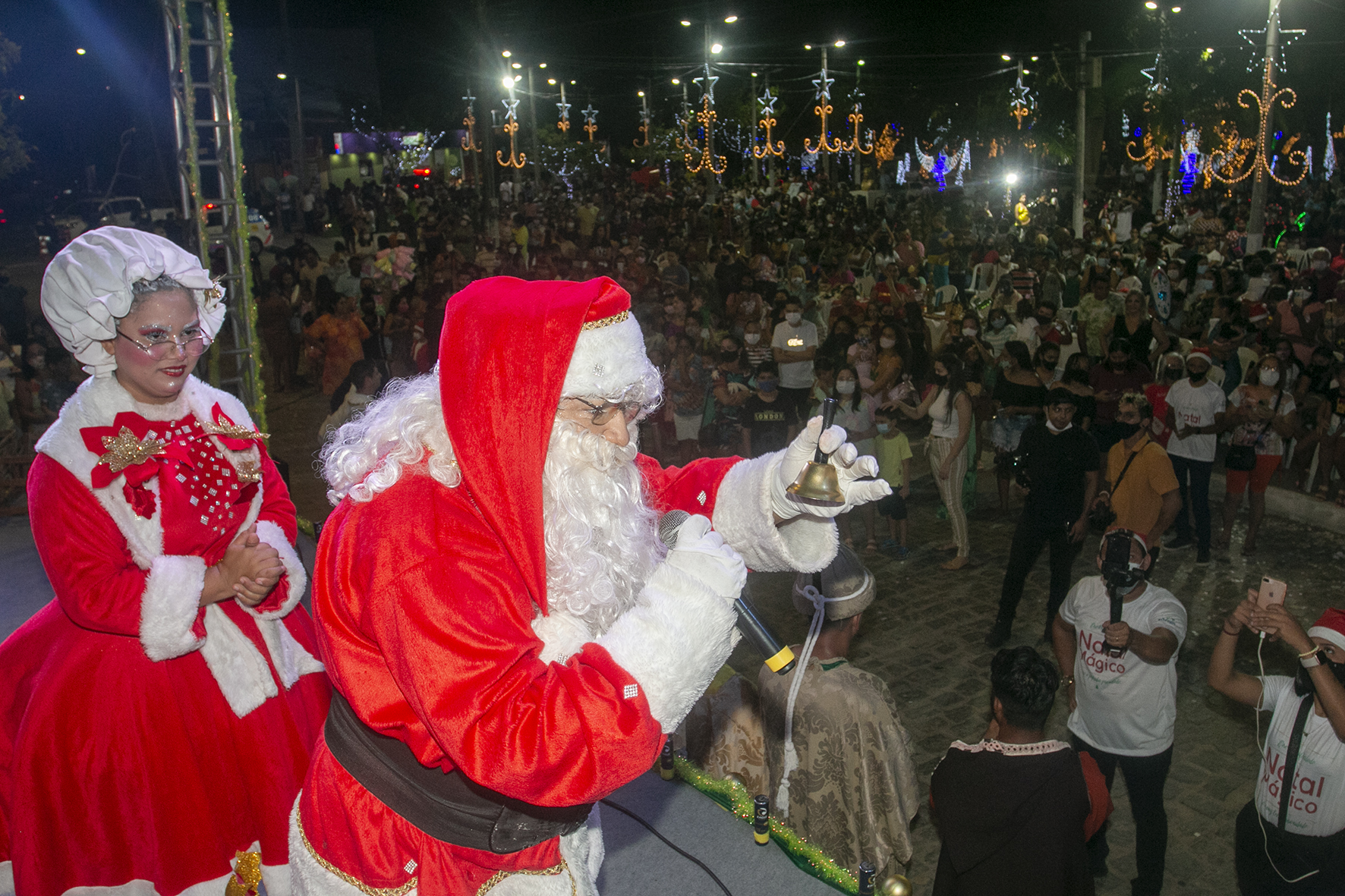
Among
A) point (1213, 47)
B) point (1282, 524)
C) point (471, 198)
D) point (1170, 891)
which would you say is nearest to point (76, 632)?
point (1170, 891)

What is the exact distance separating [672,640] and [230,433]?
6.43 ft

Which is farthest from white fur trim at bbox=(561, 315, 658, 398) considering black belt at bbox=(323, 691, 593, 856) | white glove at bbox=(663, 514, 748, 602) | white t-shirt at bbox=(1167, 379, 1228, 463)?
white t-shirt at bbox=(1167, 379, 1228, 463)

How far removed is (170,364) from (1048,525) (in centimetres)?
549

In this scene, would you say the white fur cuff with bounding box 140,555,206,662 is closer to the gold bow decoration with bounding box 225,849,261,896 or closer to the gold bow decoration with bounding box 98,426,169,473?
the gold bow decoration with bounding box 98,426,169,473

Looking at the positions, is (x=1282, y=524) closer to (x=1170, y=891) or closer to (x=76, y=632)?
(x=1170, y=891)

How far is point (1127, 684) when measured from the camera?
4.41 metres

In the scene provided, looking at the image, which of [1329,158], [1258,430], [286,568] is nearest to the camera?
[286,568]

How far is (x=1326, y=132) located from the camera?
33781 mm

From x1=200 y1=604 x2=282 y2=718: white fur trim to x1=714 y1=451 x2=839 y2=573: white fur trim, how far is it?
1.53 meters

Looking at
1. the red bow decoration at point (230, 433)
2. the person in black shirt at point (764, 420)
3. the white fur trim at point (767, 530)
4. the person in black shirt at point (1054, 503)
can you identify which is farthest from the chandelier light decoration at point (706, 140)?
the white fur trim at point (767, 530)

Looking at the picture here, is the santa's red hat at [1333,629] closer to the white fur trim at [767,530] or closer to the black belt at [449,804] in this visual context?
the white fur trim at [767,530]

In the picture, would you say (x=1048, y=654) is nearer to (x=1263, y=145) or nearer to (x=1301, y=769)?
(x=1301, y=769)

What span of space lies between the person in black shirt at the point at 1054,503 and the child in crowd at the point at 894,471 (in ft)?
5.32

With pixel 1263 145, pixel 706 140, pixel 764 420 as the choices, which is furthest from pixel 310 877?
pixel 706 140
